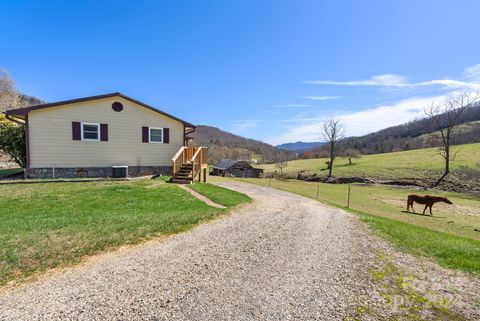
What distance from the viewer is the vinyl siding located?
14.4 m

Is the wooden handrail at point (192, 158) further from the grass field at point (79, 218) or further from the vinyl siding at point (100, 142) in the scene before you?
the grass field at point (79, 218)

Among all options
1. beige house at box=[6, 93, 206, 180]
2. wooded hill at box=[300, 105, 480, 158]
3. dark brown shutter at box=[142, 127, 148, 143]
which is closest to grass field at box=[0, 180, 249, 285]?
beige house at box=[6, 93, 206, 180]

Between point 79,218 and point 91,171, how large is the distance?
923 cm

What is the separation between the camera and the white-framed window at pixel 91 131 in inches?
604

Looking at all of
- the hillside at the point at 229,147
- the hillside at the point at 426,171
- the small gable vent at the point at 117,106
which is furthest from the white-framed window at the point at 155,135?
the hillside at the point at 229,147

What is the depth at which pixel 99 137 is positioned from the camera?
15.6m

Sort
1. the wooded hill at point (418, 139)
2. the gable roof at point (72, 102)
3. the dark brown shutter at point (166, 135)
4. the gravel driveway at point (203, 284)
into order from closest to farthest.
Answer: the gravel driveway at point (203, 284), the gable roof at point (72, 102), the dark brown shutter at point (166, 135), the wooded hill at point (418, 139)

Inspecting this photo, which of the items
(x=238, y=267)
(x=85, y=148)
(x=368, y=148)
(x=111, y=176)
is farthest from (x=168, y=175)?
(x=368, y=148)

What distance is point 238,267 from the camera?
14.6 ft

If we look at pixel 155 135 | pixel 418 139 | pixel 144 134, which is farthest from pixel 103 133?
pixel 418 139

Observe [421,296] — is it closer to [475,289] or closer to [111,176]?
[475,289]

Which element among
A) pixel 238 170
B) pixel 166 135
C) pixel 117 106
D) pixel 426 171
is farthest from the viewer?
pixel 238 170

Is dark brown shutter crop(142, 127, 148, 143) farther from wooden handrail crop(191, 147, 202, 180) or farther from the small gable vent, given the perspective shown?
wooden handrail crop(191, 147, 202, 180)

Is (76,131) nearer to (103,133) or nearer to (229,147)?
(103,133)
